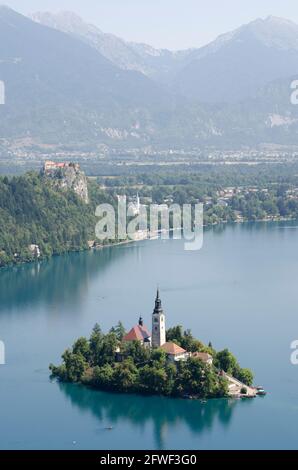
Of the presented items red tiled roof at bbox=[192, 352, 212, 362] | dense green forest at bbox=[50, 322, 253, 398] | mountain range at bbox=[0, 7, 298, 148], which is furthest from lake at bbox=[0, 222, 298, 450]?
mountain range at bbox=[0, 7, 298, 148]

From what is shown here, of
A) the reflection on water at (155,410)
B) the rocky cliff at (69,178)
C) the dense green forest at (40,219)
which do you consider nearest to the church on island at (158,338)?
the reflection on water at (155,410)

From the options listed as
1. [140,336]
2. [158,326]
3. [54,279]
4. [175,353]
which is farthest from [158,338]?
[54,279]

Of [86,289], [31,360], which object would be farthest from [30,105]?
[31,360]

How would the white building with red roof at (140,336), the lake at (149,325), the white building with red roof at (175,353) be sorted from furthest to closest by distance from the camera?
the white building with red roof at (140,336), the white building with red roof at (175,353), the lake at (149,325)

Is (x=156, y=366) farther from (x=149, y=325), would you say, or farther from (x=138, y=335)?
(x=149, y=325)

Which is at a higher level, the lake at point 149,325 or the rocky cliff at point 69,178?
the rocky cliff at point 69,178

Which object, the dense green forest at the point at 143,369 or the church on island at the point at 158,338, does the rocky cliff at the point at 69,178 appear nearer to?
the dense green forest at the point at 143,369
